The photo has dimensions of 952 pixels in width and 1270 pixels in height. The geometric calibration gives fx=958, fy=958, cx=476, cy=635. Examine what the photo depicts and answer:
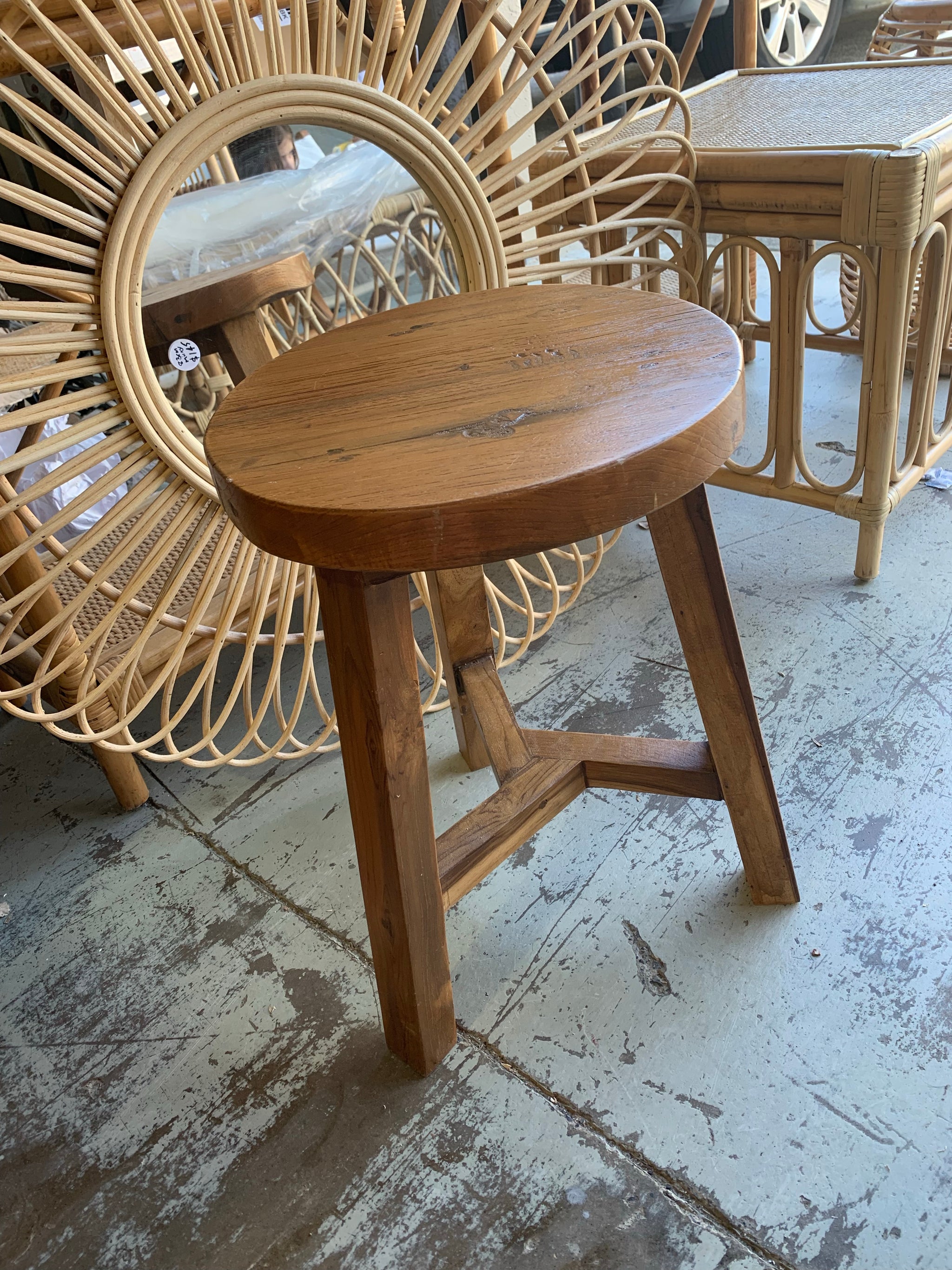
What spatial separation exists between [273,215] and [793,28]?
3.29 metres

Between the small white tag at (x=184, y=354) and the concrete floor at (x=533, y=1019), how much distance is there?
25.0 inches

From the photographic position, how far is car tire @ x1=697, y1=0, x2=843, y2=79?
400 centimetres

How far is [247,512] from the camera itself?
0.72m

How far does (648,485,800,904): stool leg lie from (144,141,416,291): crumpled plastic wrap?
3.69ft

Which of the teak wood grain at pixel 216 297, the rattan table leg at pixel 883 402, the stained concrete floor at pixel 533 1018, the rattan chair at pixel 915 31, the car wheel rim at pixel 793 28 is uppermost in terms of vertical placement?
the teak wood grain at pixel 216 297

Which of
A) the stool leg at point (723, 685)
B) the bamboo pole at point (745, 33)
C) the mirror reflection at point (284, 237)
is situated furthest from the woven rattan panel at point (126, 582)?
the bamboo pole at point (745, 33)

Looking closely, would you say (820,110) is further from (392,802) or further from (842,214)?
(392,802)

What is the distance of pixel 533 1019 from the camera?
1058 mm

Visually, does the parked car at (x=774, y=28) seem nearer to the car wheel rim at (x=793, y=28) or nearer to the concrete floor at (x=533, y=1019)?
the car wheel rim at (x=793, y=28)

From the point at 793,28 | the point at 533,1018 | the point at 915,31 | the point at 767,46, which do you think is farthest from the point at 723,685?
the point at 793,28

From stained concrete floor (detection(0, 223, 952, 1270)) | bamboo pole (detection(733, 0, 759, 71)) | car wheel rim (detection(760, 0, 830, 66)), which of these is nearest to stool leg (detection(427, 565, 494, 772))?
stained concrete floor (detection(0, 223, 952, 1270))

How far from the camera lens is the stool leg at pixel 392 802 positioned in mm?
796

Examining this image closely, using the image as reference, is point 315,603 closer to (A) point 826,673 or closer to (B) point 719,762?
(B) point 719,762

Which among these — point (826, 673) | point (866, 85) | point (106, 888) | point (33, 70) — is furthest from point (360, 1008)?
point (866, 85)
